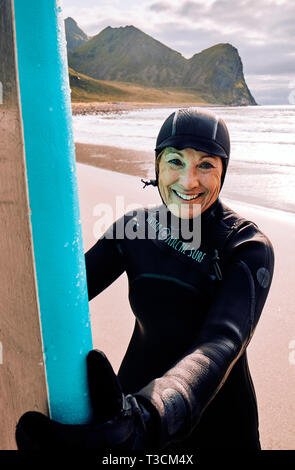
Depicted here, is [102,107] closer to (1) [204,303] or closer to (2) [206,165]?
(2) [206,165]

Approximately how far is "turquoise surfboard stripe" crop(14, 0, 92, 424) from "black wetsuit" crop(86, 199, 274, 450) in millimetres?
347

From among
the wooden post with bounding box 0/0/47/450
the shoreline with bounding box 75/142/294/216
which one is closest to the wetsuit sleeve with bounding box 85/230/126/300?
the wooden post with bounding box 0/0/47/450

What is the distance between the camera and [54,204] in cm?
57

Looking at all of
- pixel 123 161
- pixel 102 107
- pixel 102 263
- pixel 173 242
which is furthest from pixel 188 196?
pixel 102 107

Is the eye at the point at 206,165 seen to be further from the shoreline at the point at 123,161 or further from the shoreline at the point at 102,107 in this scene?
the shoreline at the point at 102,107

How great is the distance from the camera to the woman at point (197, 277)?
1067 millimetres

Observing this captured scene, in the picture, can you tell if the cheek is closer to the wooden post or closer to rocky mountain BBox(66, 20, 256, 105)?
the wooden post

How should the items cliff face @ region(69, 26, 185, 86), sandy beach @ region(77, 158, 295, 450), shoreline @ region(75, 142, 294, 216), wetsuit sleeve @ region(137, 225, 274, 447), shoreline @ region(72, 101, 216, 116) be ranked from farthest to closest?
cliff face @ region(69, 26, 185, 86) → shoreline @ region(72, 101, 216, 116) → shoreline @ region(75, 142, 294, 216) → sandy beach @ region(77, 158, 295, 450) → wetsuit sleeve @ region(137, 225, 274, 447)

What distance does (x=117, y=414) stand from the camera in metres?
0.61

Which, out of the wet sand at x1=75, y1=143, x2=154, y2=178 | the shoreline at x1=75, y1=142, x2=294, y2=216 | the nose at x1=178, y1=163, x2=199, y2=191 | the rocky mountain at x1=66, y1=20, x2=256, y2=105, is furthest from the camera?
the rocky mountain at x1=66, y1=20, x2=256, y2=105

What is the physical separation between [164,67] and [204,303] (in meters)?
197

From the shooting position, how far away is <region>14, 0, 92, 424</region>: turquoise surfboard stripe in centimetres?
54

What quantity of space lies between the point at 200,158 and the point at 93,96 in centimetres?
11698
